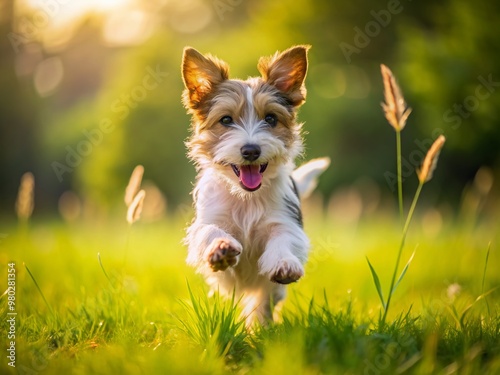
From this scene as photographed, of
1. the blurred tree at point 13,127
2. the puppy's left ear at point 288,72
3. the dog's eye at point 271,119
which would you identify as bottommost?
the blurred tree at point 13,127

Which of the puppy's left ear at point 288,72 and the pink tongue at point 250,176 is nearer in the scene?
the pink tongue at point 250,176

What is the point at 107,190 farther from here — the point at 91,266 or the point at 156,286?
the point at 156,286

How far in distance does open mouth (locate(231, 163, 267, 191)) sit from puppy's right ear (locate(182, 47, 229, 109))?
76 cm

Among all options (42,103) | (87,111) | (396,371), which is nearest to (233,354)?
(396,371)

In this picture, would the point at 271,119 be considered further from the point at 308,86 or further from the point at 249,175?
the point at 308,86

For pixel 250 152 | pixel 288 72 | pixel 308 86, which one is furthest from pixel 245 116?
pixel 308 86

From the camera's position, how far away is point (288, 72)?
429 centimetres

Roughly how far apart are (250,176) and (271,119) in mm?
574

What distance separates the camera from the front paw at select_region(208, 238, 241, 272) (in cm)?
324

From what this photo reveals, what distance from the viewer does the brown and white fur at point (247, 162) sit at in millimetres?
3836

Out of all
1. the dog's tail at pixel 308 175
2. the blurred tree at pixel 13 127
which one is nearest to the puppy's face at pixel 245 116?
the dog's tail at pixel 308 175

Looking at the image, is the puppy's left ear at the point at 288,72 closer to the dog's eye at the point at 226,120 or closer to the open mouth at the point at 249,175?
the dog's eye at the point at 226,120

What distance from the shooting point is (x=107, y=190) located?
14.2 metres

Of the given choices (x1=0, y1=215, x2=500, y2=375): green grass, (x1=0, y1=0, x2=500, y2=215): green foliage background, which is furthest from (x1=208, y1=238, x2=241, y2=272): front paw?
(x1=0, y1=0, x2=500, y2=215): green foliage background
